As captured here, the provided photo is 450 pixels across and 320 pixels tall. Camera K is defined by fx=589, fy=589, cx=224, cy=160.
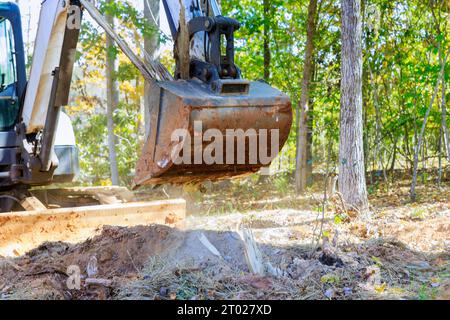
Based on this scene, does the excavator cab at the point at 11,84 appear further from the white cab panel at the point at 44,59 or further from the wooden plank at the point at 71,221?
the wooden plank at the point at 71,221

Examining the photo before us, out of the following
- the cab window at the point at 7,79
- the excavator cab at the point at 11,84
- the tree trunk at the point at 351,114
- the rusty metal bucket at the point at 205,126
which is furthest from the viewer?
the tree trunk at the point at 351,114

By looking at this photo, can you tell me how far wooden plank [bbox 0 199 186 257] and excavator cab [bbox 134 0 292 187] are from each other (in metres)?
1.83

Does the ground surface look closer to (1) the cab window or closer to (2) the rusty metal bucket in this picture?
(2) the rusty metal bucket

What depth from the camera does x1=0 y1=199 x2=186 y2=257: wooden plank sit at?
17.9 ft

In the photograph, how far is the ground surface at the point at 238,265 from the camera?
3787 mm

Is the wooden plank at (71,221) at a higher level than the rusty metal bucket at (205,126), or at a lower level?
lower

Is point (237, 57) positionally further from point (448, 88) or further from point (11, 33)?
point (11, 33)

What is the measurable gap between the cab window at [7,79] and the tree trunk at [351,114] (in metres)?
Answer: 3.85

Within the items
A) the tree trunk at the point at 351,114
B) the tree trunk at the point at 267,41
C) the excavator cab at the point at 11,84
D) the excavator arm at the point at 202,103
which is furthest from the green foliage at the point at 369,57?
the excavator arm at the point at 202,103

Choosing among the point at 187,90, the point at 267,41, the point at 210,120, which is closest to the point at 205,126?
the point at 210,120

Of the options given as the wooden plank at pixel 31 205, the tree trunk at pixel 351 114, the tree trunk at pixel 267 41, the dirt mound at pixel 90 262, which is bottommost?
the dirt mound at pixel 90 262

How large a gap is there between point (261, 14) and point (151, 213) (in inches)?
240

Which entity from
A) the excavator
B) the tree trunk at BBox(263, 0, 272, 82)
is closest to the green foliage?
the tree trunk at BBox(263, 0, 272, 82)

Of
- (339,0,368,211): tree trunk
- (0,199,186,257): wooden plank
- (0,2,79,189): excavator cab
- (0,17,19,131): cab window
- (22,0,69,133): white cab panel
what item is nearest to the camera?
(22,0,69,133): white cab panel
